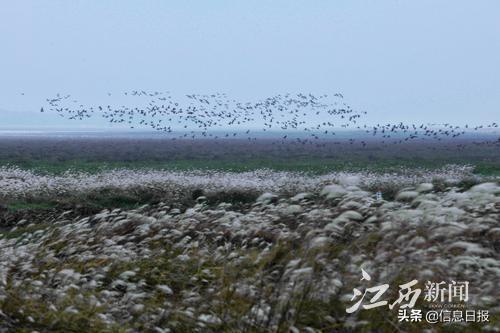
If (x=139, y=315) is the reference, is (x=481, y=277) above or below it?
above

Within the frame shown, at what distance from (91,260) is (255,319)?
3377 mm

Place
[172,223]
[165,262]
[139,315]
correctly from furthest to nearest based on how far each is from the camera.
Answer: [172,223], [165,262], [139,315]

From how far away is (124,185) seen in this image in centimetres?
2444

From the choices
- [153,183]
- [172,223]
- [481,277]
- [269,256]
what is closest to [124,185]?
[153,183]

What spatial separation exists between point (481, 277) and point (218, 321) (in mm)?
2314

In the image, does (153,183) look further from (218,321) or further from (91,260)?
(218,321)

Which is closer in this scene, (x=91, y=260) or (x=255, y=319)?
(x=255, y=319)

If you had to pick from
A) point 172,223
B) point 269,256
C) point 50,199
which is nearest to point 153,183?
point 50,199

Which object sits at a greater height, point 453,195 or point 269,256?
point 453,195

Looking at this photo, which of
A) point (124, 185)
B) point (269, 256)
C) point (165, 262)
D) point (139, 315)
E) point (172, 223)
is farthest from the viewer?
point (124, 185)

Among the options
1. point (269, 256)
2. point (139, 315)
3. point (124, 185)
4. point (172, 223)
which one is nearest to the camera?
point (139, 315)

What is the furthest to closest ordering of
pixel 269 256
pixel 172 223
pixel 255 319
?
pixel 172 223
pixel 269 256
pixel 255 319

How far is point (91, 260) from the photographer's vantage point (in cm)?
858

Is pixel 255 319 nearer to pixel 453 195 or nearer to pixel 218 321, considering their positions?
pixel 218 321
